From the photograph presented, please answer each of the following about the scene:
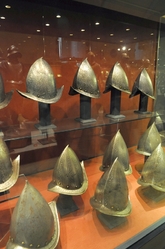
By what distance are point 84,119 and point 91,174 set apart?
498 mm

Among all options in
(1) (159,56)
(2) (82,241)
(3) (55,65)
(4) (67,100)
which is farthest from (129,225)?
(1) (159,56)

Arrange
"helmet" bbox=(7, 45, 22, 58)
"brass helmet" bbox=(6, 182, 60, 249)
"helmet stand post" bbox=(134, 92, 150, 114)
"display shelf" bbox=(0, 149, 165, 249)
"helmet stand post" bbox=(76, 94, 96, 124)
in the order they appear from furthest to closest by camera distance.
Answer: "helmet stand post" bbox=(134, 92, 150, 114)
"helmet stand post" bbox=(76, 94, 96, 124)
"helmet" bbox=(7, 45, 22, 58)
"display shelf" bbox=(0, 149, 165, 249)
"brass helmet" bbox=(6, 182, 60, 249)

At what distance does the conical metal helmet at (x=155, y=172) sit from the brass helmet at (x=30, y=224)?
704 mm

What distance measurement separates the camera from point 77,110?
64.6 inches

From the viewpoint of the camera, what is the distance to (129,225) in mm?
1055

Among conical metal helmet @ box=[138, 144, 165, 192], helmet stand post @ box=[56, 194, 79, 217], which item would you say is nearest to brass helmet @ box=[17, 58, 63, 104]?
helmet stand post @ box=[56, 194, 79, 217]

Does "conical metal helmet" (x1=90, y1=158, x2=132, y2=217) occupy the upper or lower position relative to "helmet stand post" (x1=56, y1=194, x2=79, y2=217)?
upper

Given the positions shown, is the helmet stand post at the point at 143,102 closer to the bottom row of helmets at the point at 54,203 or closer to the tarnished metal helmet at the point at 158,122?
the tarnished metal helmet at the point at 158,122

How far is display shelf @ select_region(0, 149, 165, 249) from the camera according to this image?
95 centimetres

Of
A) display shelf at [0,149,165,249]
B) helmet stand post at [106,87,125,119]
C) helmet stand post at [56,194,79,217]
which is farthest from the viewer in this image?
helmet stand post at [106,87,125,119]

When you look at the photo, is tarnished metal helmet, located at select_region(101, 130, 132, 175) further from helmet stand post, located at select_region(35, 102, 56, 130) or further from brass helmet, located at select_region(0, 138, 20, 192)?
brass helmet, located at select_region(0, 138, 20, 192)

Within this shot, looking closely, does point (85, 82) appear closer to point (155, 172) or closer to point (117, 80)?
point (117, 80)

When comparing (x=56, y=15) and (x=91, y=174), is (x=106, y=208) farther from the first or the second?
(x=56, y=15)

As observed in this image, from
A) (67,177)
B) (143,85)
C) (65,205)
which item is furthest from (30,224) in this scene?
(143,85)
